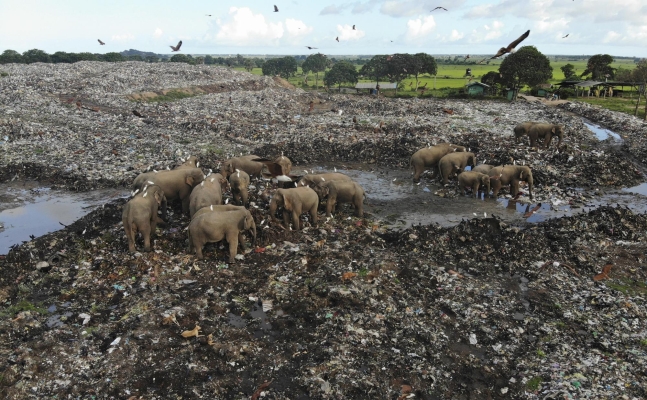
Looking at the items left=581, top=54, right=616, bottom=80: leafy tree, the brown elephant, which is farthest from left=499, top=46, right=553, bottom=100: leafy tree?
the brown elephant

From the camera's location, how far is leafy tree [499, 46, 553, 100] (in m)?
37.2

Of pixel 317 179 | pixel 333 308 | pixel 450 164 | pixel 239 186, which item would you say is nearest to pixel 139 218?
pixel 239 186

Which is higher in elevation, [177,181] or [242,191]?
[177,181]

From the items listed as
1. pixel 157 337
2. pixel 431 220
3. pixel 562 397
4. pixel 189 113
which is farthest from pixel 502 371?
pixel 189 113

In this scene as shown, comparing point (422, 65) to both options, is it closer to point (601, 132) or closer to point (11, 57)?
point (601, 132)

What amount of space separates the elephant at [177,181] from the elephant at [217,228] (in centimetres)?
227

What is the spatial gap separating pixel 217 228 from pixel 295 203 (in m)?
2.04

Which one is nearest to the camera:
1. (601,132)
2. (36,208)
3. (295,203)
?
(295,203)

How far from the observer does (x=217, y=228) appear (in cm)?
804

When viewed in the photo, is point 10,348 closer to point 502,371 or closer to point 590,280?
point 502,371

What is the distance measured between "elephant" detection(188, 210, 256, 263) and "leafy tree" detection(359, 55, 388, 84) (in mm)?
48571

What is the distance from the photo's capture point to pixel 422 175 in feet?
48.5

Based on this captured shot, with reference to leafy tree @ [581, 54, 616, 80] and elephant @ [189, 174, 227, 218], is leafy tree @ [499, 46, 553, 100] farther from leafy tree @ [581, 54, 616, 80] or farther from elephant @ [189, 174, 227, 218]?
elephant @ [189, 174, 227, 218]

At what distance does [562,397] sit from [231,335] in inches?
173
